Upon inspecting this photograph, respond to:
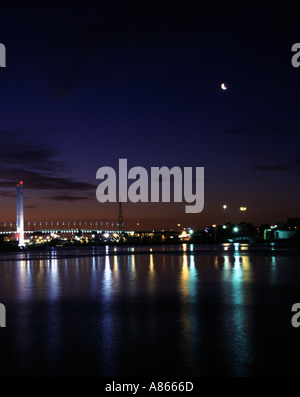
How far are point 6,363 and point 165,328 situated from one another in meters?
3.30

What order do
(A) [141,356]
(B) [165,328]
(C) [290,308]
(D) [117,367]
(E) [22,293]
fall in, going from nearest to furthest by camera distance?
(D) [117,367], (A) [141,356], (B) [165,328], (C) [290,308], (E) [22,293]

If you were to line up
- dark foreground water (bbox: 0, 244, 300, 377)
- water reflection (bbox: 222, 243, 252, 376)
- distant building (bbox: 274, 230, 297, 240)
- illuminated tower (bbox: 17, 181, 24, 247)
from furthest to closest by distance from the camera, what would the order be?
1. distant building (bbox: 274, 230, 297, 240)
2. illuminated tower (bbox: 17, 181, 24, 247)
3. water reflection (bbox: 222, 243, 252, 376)
4. dark foreground water (bbox: 0, 244, 300, 377)

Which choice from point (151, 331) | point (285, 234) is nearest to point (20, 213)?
point (285, 234)

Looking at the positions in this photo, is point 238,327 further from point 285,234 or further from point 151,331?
point 285,234

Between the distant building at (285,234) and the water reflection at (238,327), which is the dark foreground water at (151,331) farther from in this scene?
the distant building at (285,234)

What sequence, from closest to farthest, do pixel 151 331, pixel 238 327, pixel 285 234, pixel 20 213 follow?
pixel 151 331, pixel 238 327, pixel 20 213, pixel 285 234

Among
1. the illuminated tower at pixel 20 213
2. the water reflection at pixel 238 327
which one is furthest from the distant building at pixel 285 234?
the water reflection at pixel 238 327

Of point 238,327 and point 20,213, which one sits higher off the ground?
point 20,213

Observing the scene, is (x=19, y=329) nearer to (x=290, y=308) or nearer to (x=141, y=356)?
(x=141, y=356)

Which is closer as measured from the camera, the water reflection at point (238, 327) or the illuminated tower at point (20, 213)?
the water reflection at point (238, 327)

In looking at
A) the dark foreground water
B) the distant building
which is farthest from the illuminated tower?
the dark foreground water

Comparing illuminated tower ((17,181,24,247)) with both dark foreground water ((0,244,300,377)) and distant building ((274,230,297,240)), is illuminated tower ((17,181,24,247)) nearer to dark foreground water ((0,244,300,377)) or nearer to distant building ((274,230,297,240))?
distant building ((274,230,297,240))
